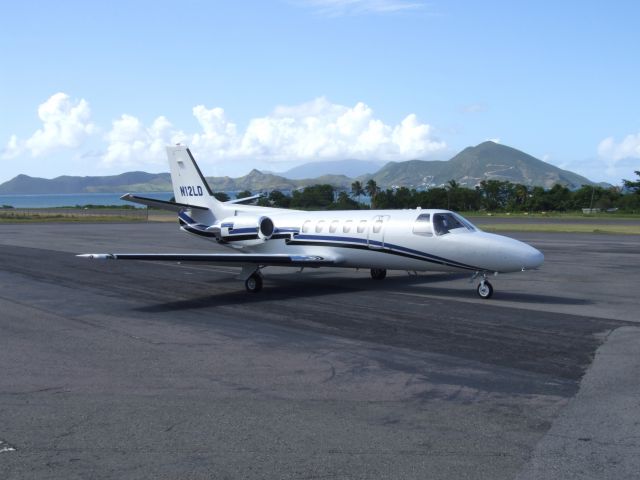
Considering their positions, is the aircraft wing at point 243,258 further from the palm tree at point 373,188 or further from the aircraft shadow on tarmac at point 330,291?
the palm tree at point 373,188

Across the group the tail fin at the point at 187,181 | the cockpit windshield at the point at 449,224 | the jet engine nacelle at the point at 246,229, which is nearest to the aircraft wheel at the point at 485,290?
the cockpit windshield at the point at 449,224

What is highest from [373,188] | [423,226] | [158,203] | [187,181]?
[373,188]

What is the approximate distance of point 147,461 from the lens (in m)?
6.63

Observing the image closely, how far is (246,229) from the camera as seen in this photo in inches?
878

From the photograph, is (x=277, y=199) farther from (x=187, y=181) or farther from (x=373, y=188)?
(x=187, y=181)

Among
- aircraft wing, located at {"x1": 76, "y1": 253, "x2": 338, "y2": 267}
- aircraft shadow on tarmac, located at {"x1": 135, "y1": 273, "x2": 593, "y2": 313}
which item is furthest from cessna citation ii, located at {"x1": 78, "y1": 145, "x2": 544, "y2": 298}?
aircraft shadow on tarmac, located at {"x1": 135, "y1": 273, "x2": 593, "y2": 313}

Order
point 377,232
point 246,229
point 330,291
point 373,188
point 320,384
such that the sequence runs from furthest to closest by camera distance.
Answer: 1. point 373,188
2. point 246,229
3. point 330,291
4. point 377,232
5. point 320,384

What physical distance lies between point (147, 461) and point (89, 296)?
13545mm

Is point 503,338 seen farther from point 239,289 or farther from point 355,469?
point 239,289

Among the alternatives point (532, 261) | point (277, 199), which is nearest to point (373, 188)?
point (277, 199)

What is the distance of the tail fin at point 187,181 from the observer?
80.0 feet

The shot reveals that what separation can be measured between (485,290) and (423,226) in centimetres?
243

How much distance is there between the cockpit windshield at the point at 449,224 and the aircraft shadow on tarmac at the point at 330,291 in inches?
71.2

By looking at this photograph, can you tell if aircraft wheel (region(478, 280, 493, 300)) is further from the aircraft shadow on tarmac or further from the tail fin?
the tail fin
